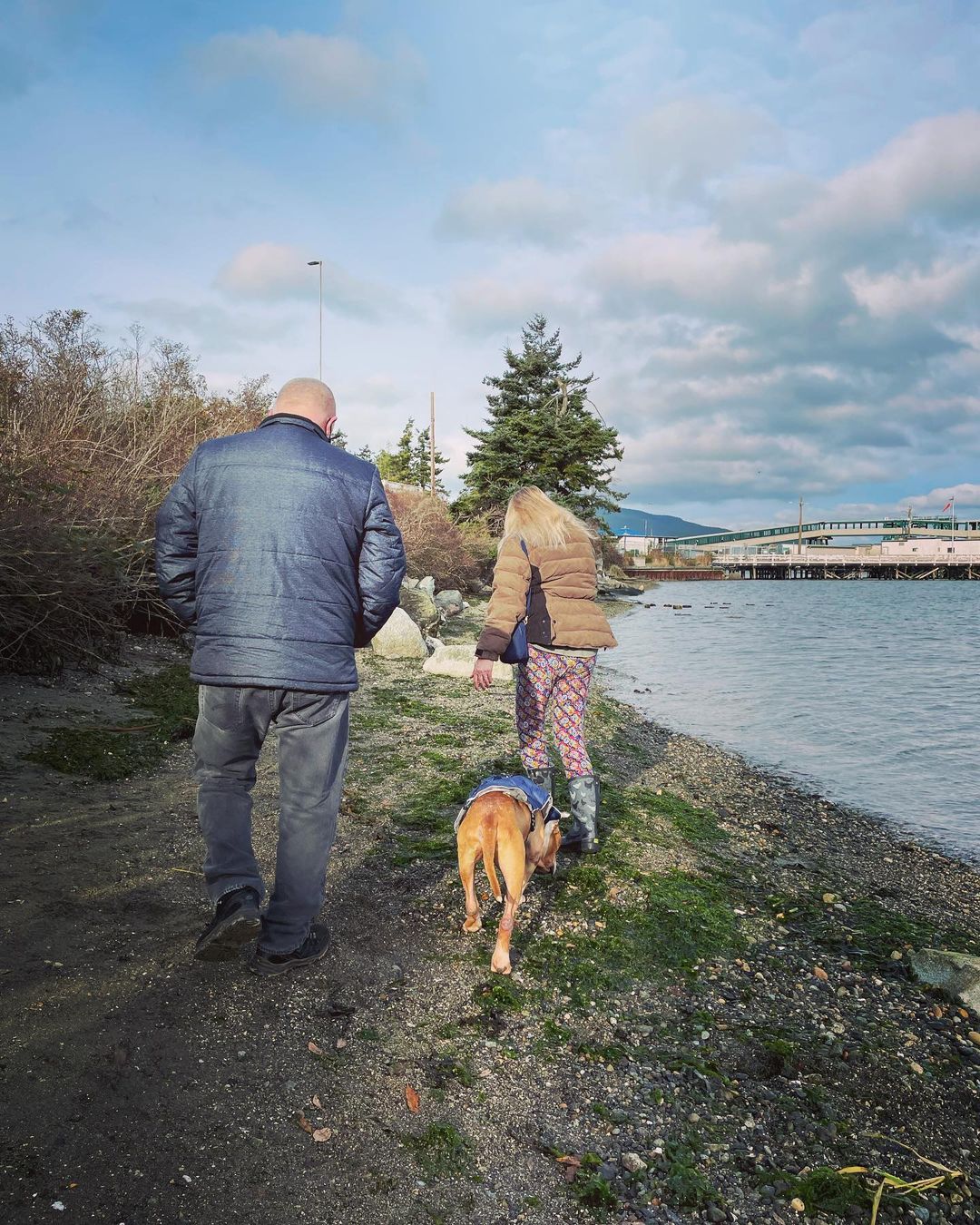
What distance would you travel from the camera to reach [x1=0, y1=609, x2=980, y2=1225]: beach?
2.40m

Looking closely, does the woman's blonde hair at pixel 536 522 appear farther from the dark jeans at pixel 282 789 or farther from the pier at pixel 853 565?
the pier at pixel 853 565

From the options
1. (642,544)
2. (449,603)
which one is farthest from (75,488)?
(642,544)

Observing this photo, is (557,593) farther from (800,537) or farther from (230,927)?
(800,537)

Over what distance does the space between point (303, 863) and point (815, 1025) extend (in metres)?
2.53

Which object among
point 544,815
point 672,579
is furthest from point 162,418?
point 672,579

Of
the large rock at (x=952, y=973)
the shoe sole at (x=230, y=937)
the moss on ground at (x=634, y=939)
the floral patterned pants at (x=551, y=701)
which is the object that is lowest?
the large rock at (x=952, y=973)

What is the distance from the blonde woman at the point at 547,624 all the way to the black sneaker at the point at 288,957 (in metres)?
1.78

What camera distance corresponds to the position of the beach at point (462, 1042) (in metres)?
2.40

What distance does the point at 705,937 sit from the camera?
443 centimetres

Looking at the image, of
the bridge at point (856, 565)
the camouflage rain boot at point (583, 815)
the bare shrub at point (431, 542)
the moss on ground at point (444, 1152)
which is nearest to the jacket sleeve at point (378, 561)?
the moss on ground at point (444, 1152)

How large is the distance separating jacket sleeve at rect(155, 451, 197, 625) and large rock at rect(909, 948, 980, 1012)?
4.26 meters

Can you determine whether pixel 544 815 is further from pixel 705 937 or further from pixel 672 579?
pixel 672 579

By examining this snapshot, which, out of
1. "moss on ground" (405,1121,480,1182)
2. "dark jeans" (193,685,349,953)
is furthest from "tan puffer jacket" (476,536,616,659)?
"moss on ground" (405,1121,480,1182)

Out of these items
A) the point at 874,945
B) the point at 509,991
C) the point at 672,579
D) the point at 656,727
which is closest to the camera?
the point at 509,991
